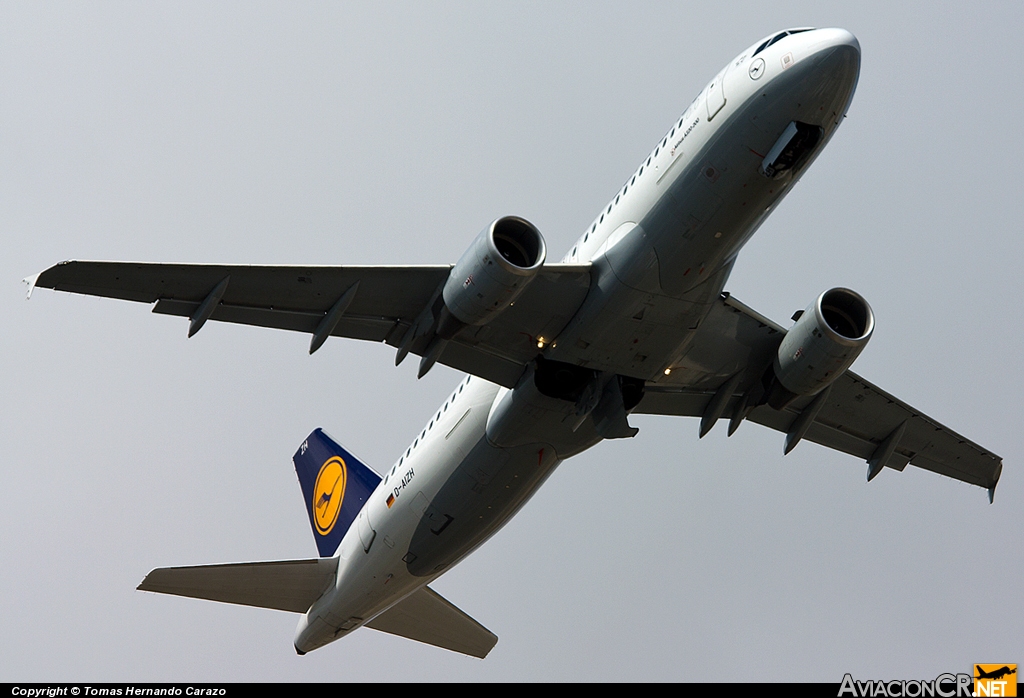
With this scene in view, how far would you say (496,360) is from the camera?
66.8ft

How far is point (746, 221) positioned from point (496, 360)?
225 inches

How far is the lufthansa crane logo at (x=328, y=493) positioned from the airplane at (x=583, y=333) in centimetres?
145

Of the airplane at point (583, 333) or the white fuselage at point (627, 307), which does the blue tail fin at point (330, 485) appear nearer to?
the airplane at point (583, 333)

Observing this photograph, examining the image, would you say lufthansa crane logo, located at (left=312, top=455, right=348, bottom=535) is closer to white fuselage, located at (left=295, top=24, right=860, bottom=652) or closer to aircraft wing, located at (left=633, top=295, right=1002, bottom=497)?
white fuselage, located at (left=295, top=24, right=860, bottom=652)

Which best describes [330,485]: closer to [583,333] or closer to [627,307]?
[583,333]

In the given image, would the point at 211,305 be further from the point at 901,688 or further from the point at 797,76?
the point at 901,688

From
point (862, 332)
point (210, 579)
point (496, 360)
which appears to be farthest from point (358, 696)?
point (862, 332)

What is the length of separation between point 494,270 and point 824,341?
6.75 m

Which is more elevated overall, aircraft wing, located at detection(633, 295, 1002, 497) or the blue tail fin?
aircraft wing, located at detection(633, 295, 1002, 497)

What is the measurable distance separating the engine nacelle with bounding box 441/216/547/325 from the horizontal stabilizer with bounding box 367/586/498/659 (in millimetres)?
11392

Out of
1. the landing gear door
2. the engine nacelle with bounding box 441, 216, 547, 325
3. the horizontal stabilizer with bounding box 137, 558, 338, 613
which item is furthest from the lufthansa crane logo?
the landing gear door

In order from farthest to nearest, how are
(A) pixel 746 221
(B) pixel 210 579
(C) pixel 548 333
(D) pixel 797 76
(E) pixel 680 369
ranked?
(B) pixel 210 579 < (E) pixel 680 369 < (C) pixel 548 333 < (A) pixel 746 221 < (D) pixel 797 76

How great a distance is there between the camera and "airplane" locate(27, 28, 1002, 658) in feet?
55.2

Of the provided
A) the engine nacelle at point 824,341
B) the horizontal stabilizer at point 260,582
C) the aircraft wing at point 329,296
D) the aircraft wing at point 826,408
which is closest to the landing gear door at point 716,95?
the aircraft wing at point 329,296
